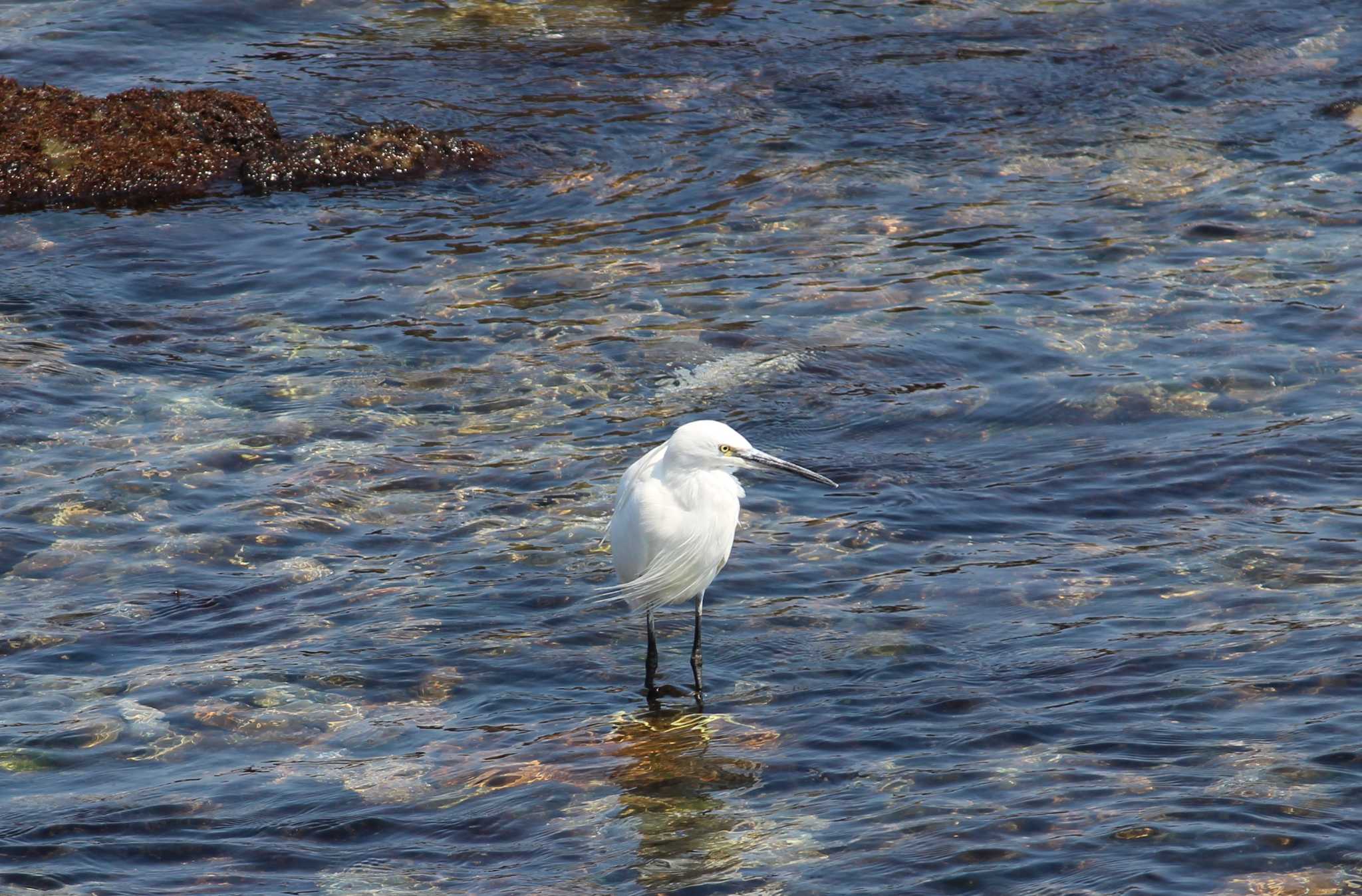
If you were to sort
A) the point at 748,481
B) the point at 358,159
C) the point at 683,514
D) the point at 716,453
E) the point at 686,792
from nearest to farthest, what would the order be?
the point at 686,792 → the point at 716,453 → the point at 683,514 → the point at 748,481 → the point at 358,159

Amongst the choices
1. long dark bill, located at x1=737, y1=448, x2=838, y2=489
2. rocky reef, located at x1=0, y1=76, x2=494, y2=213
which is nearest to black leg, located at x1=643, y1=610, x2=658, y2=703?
long dark bill, located at x1=737, y1=448, x2=838, y2=489

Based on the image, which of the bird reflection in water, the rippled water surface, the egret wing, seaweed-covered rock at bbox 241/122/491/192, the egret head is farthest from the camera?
seaweed-covered rock at bbox 241/122/491/192

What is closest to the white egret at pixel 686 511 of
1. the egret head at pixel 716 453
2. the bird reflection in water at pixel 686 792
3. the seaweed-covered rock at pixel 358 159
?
the egret head at pixel 716 453

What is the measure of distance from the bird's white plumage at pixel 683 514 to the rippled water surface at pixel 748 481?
1.84ft

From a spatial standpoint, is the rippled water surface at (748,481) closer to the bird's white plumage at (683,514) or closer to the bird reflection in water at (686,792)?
the bird reflection in water at (686,792)

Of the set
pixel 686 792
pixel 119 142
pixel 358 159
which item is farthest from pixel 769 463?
pixel 119 142

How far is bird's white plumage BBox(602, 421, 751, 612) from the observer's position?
6309 millimetres

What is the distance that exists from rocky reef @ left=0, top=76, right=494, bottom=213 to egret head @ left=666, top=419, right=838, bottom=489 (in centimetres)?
702

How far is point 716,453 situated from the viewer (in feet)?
20.6

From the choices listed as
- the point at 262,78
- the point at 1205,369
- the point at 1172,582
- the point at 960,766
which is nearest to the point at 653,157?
the point at 262,78

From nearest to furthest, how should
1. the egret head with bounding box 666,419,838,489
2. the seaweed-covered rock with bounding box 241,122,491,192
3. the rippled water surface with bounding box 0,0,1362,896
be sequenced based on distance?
1. the rippled water surface with bounding box 0,0,1362,896
2. the egret head with bounding box 666,419,838,489
3. the seaweed-covered rock with bounding box 241,122,491,192

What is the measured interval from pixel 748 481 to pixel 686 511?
219 cm

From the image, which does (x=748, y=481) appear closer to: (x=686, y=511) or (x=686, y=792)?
(x=686, y=511)

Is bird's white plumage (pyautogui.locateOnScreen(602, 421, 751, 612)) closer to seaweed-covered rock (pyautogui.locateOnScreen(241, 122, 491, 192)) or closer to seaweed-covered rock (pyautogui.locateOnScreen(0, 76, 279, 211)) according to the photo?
seaweed-covered rock (pyautogui.locateOnScreen(241, 122, 491, 192))
